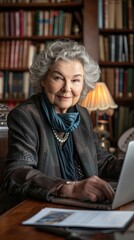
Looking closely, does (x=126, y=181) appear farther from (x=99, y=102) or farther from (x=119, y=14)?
(x=119, y=14)

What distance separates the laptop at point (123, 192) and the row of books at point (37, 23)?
279 centimetres

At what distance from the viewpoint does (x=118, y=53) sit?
381cm

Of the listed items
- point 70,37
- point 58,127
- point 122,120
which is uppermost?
point 70,37

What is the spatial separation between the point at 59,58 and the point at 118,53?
7.01 feet

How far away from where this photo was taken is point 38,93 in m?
1.83

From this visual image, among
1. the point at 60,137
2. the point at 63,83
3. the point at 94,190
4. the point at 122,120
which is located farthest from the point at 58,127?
the point at 122,120

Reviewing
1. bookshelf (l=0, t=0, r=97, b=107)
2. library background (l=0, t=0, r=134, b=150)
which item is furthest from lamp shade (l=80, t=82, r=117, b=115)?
bookshelf (l=0, t=0, r=97, b=107)

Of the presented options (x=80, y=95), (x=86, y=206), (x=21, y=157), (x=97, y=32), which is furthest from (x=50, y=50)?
(x=97, y=32)

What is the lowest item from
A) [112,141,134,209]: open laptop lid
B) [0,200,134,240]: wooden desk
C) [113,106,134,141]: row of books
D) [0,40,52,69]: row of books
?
[113,106,134,141]: row of books

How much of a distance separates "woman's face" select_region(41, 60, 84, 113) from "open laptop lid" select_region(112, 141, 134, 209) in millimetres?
644

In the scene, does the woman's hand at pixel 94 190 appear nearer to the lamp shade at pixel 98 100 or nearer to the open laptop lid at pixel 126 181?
the open laptop lid at pixel 126 181

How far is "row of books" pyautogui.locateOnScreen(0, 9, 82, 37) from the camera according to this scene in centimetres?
384

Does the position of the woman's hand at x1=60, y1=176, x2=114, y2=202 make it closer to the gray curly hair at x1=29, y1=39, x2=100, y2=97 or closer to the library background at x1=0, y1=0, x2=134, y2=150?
the gray curly hair at x1=29, y1=39, x2=100, y2=97

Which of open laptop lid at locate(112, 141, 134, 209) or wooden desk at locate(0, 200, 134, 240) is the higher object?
open laptop lid at locate(112, 141, 134, 209)
